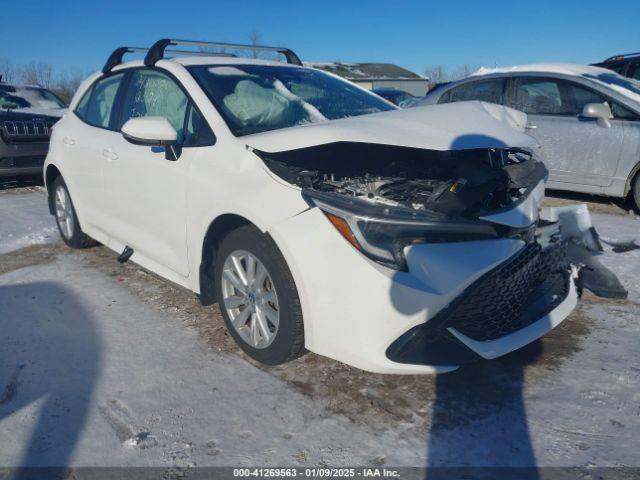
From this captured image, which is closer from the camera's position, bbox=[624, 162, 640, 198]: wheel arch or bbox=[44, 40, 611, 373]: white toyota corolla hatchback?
bbox=[44, 40, 611, 373]: white toyota corolla hatchback

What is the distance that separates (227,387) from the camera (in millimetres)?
2531

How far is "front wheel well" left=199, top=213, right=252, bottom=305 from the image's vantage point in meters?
2.70

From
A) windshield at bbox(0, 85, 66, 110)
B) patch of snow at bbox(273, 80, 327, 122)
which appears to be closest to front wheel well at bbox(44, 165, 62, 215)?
patch of snow at bbox(273, 80, 327, 122)

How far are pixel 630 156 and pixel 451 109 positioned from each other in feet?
12.5

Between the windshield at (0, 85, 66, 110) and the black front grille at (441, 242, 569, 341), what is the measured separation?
30.6 ft

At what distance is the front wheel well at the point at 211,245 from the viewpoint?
2700 mm

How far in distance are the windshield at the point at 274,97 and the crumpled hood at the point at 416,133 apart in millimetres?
362

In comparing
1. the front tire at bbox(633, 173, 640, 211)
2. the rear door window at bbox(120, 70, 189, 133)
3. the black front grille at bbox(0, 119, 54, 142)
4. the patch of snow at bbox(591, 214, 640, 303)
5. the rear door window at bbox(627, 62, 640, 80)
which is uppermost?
the rear door window at bbox(627, 62, 640, 80)

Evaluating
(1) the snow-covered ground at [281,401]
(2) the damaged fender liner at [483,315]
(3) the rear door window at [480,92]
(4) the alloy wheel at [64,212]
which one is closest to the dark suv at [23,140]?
(4) the alloy wheel at [64,212]

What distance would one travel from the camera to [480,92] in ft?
21.0

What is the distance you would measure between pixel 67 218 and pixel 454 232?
3758 mm

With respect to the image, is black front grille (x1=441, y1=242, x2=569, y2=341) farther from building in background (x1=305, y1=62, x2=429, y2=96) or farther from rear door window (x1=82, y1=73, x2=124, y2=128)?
building in background (x1=305, y1=62, x2=429, y2=96)

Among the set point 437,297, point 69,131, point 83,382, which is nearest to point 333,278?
point 437,297

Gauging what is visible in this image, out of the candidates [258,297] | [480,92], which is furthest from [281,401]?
[480,92]
